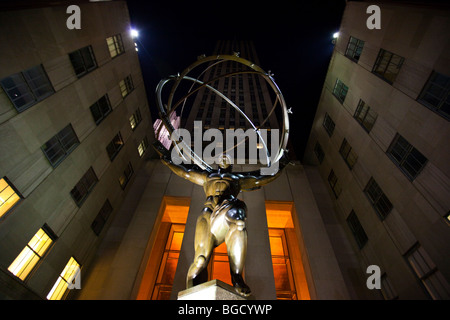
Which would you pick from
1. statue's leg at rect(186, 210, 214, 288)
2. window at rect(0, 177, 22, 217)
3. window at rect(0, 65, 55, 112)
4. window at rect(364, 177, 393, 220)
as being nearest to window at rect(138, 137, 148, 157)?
window at rect(0, 65, 55, 112)

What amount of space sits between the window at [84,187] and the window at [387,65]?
51.7 feet

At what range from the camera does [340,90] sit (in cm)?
1402

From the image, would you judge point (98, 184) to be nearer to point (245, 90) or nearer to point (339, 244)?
point (339, 244)

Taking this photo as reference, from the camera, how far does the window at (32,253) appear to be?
23.3 ft

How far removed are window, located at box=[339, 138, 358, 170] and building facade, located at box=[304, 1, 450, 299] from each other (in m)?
0.06

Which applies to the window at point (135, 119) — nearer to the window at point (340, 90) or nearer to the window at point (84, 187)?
the window at point (84, 187)

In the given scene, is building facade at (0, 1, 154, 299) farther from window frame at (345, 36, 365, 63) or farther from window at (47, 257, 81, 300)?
window frame at (345, 36, 365, 63)

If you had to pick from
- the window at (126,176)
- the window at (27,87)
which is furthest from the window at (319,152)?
the window at (27,87)

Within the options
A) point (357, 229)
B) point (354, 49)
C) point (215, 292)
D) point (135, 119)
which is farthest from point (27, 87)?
point (354, 49)

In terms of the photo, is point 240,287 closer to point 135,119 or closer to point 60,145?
point 60,145

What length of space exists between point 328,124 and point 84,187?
1635 centimetres

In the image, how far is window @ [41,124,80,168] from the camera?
8.41 meters
